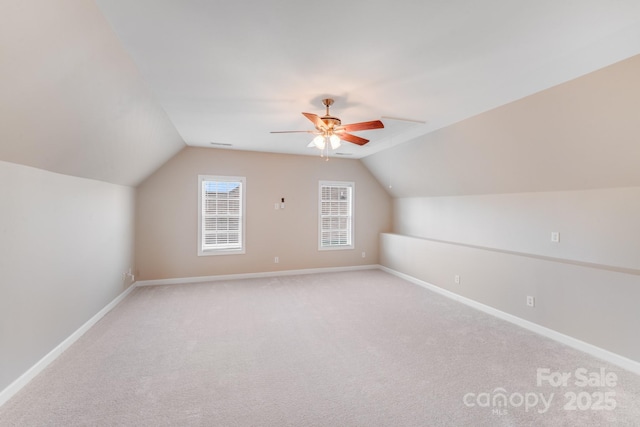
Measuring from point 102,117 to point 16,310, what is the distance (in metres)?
1.77

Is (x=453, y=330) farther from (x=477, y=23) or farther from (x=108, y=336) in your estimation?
(x=108, y=336)

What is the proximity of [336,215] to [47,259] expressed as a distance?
4.91 m

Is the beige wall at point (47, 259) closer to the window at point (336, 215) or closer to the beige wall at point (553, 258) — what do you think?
the window at point (336, 215)

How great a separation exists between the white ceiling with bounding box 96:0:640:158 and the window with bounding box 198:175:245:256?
7.79 ft

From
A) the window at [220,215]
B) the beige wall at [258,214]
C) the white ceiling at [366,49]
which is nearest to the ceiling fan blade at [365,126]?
the white ceiling at [366,49]

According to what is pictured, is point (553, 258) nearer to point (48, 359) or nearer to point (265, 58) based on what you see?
point (265, 58)

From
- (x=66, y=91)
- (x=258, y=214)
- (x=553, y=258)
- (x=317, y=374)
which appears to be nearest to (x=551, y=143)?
(x=553, y=258)

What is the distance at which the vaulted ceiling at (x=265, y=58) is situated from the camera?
166cm

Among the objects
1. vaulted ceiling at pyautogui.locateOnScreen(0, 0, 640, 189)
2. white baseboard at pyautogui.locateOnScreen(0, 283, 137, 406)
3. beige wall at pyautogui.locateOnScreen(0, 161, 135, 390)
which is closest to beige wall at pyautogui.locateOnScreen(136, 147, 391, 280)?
beige wall at pyautogui.locateOnScreen(0, 161, 135, 390)

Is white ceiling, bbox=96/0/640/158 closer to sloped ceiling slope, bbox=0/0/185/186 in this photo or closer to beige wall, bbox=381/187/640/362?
sloped ceiling slope, bbox=0/0/185/186

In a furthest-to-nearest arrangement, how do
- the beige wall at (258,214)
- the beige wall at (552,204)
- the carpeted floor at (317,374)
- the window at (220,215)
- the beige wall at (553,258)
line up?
the window at (220,215) → the beige wall at (258,214) → the beige wall at (553,258) → the beige wall at (552,204) → the carpeted floor at (317,374)

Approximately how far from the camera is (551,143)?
308cm

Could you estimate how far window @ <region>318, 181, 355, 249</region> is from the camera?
250 inches

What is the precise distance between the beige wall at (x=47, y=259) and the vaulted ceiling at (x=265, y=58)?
0.79ft
